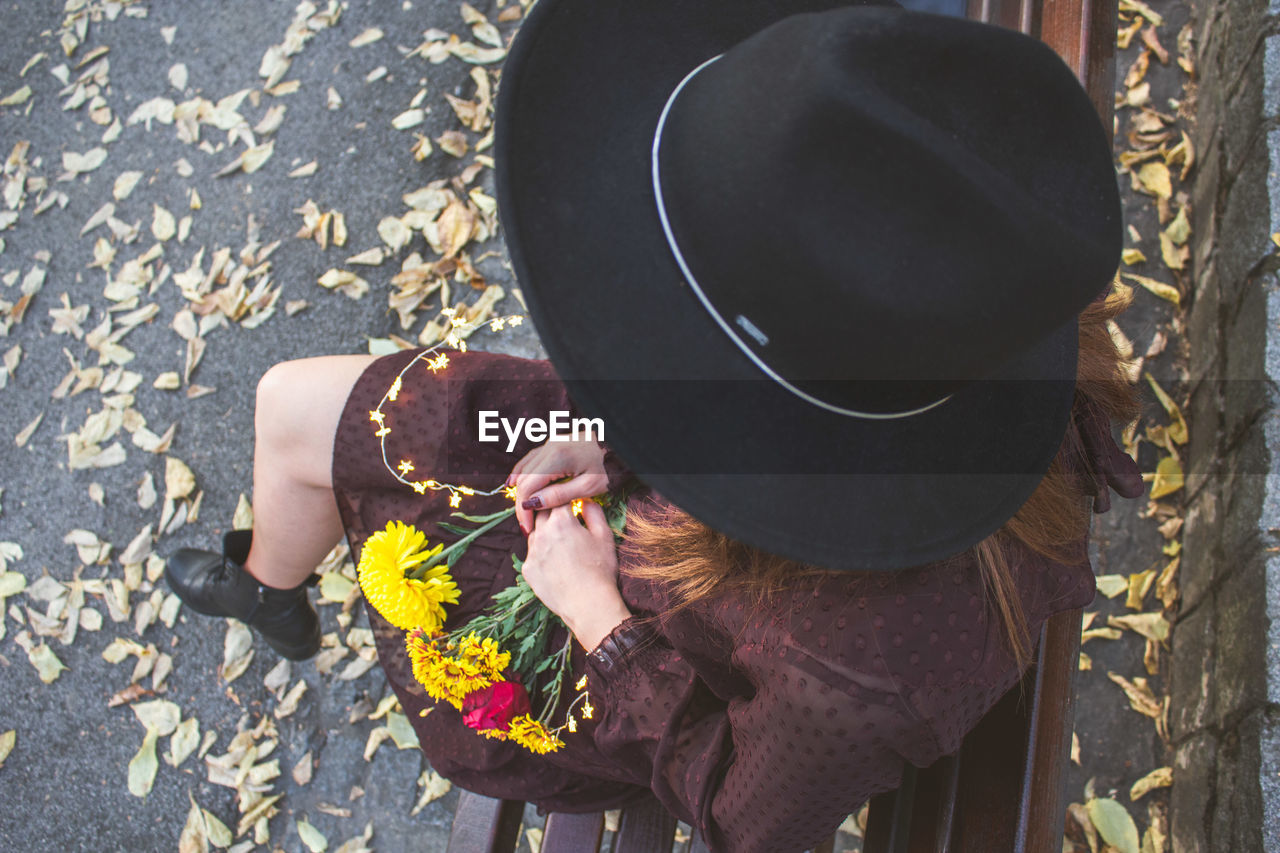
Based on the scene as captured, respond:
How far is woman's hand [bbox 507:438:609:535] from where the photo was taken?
5.74 ft

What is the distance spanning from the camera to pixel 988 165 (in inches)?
38.0

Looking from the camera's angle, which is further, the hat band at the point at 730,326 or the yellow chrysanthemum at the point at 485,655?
the yellow chrysanthemum at the point at 485,655

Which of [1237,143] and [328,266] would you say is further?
[328,266]

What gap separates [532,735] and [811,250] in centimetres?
123

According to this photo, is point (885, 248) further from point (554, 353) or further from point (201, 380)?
point (201, 380)

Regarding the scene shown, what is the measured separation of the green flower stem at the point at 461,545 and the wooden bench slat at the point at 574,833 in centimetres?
65

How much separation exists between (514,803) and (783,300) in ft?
4.77

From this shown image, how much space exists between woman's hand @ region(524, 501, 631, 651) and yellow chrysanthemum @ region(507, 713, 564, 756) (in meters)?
0.23

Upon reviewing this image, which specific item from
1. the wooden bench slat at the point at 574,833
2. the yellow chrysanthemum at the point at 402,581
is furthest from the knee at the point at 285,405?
the wooden bench slat at the point at 574,833

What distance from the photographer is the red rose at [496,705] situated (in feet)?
5.55

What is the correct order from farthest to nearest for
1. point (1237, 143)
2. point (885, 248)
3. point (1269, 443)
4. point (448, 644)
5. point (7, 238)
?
1. point (7, 238)
2. point (1237, 143)
3. point (1269, 443)
4. point (448, 644)
5. point (885, 248)

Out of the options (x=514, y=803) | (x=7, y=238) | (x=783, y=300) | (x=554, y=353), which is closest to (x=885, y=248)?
(x=783, y=300)

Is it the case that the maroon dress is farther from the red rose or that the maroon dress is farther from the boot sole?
the boot sole

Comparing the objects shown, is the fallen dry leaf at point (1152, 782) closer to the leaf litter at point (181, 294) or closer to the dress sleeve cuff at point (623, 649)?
the dress sleeve cuff at point (623, 649)
